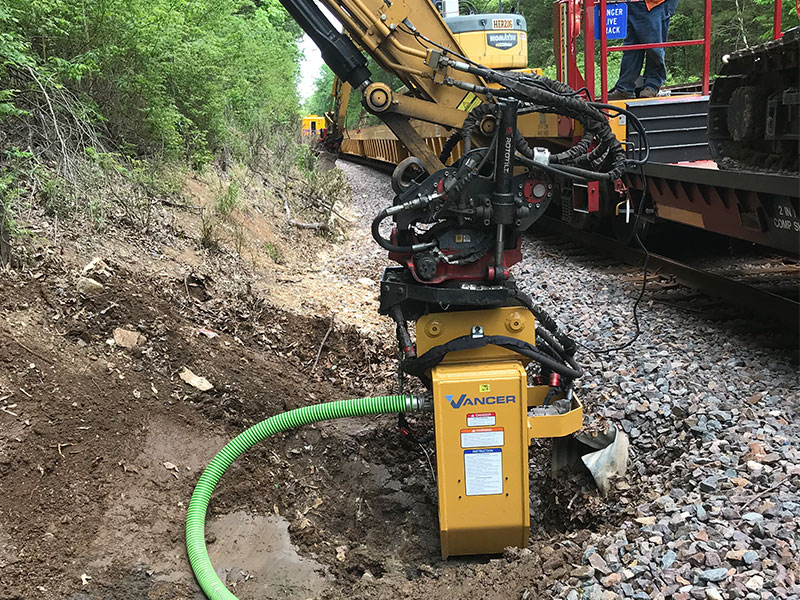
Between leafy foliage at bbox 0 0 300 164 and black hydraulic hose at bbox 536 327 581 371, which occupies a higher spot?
leafy foliage at bbox 0 0 300 164

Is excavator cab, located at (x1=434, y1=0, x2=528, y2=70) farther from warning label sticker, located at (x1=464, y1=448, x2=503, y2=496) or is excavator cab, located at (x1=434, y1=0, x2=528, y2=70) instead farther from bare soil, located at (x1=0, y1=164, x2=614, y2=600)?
warning label sticker, located at (x1=464, y1=448, x2=503, y2=496)

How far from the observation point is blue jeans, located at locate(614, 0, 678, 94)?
320 inches

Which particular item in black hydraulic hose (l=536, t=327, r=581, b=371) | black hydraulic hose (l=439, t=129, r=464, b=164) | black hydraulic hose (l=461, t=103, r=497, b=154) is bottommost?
black hydraulic hose (l=536, t=327, r=581, b=371)

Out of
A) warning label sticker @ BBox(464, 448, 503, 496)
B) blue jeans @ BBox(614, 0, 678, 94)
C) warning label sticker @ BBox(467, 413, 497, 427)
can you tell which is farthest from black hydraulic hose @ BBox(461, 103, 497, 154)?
blue jeans @ BBox(614, 0, 678, 94)

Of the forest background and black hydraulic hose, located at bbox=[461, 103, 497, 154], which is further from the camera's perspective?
the forest background

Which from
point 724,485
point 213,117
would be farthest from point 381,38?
point 213,117

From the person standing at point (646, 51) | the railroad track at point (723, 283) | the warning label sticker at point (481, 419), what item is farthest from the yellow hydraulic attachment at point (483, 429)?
the person standing at point (646, 51)

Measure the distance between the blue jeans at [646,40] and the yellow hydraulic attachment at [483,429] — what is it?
6.19 m

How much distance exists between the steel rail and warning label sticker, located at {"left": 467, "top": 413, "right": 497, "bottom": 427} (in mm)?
2995

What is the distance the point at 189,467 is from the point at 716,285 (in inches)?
183

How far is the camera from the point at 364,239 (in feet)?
37.0

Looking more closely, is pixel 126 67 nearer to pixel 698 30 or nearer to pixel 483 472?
pixel 483 472

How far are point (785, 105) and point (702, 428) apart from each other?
2327 millimetres

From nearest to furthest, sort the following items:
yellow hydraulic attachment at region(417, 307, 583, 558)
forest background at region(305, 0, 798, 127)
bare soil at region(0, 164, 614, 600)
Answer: bare soil at region(0, 164, 614, 600) → yellow hydraulic attachment at region(417, 307, 583, 558) → forest background at region(305, 0, 798, 127)
